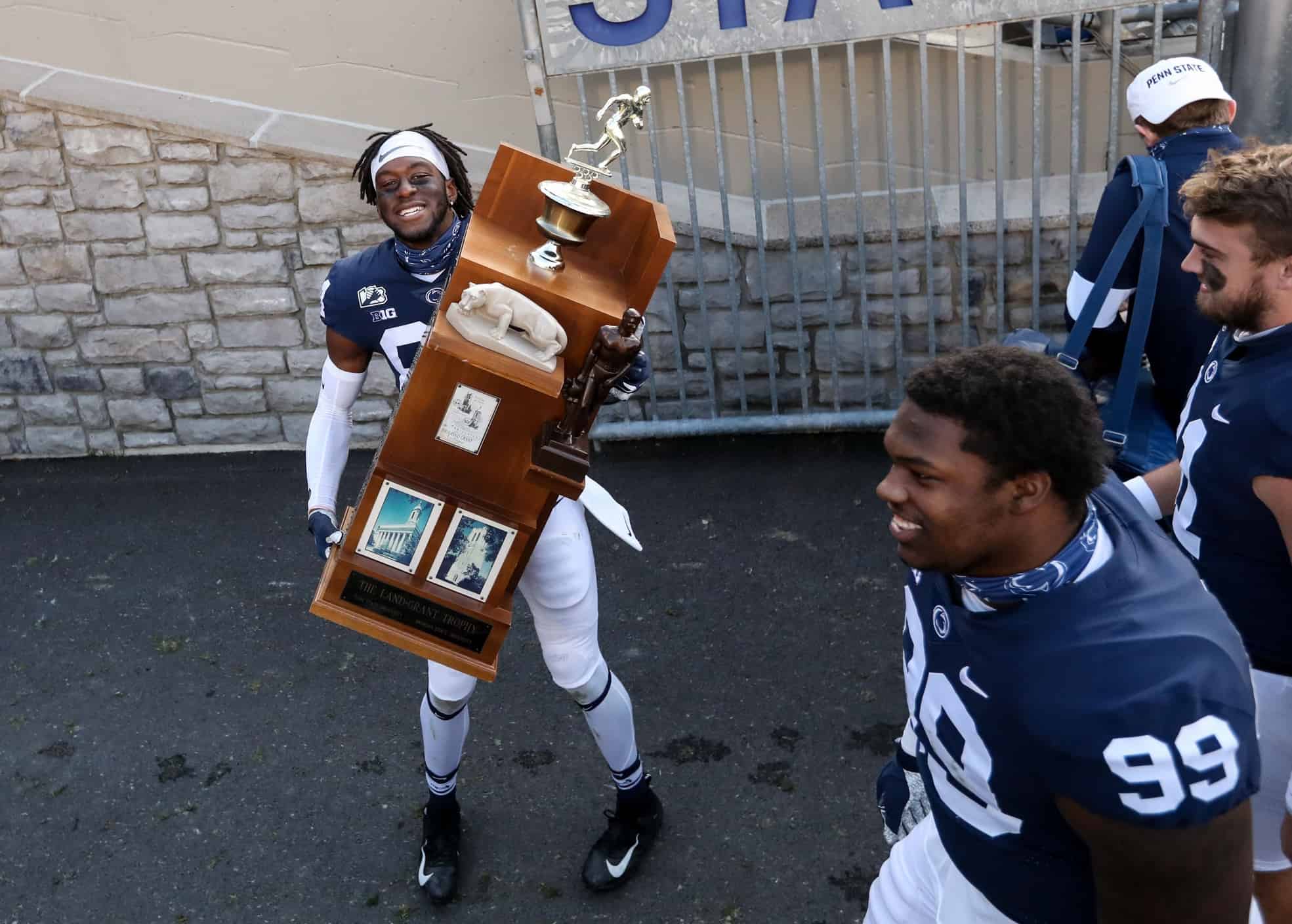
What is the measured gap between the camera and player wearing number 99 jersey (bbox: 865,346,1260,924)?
58.8 inches

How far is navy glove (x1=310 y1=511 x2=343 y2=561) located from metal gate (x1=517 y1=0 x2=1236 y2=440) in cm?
247

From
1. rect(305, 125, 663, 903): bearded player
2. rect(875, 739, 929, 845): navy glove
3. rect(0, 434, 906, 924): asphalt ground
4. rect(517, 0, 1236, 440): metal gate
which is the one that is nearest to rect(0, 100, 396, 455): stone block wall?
rect(0, 434, 906, 924): asphalt ground

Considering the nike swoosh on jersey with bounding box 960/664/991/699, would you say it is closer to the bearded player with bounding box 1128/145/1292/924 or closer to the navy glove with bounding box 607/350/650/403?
the bearded player with bounding box 1128/145/1292/924

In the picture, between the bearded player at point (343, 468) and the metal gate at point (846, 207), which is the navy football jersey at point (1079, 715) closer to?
the bearded player at point (343, 468)

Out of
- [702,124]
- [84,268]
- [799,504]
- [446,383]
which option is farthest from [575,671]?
[84,268]

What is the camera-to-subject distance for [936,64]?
521 cm

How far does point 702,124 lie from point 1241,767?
14.5 ft

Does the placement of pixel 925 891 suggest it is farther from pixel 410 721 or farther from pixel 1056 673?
pixel 410 721

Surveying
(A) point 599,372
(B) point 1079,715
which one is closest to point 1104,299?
(A) point 599,372

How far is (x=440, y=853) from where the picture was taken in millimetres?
3268

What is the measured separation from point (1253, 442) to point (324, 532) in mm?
2048

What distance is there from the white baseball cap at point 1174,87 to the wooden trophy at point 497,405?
1.68 meters

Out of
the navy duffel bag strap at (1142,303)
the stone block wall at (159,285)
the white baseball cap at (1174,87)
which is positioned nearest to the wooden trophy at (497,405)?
the navy duffel bag strap at (1142,303)

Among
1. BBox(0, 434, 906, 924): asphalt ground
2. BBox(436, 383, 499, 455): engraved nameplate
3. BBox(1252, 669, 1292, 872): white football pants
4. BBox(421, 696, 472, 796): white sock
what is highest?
BBox(436, 383, 499, 455): engraved nameplate
